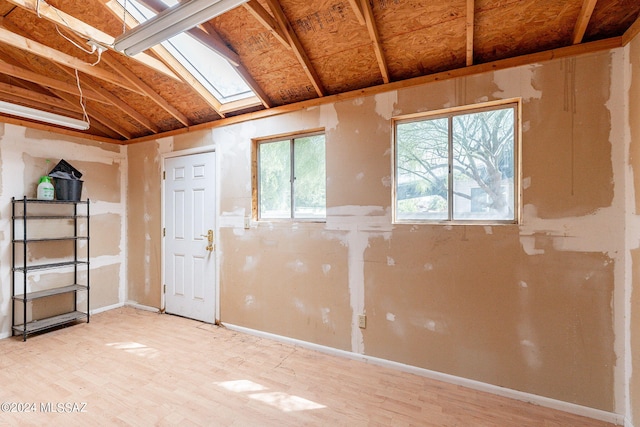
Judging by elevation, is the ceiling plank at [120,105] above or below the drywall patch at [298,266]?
above

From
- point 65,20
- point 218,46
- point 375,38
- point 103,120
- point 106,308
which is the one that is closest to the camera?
point 65,20

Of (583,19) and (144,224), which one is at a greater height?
(583,19)

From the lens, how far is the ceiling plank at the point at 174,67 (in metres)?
2.40

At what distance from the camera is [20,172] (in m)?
3.40

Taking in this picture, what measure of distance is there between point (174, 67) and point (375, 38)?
1977mm

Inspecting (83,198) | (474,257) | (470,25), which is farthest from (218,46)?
(83,198)

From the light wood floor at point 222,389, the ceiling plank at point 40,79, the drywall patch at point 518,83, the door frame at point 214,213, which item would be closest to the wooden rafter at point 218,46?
the door frame at point 214,213

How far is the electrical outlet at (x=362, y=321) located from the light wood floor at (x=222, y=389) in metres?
0.34

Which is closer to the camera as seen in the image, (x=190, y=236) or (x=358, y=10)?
(x=358, y=10)

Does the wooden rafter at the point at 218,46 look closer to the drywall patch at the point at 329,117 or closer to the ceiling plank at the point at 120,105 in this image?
the drywall patch at the point at 329,117

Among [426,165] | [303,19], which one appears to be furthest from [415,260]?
[303,19]

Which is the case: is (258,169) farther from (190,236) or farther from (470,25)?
(470,25)

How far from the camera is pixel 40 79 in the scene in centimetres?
291

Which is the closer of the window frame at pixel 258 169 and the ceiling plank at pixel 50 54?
the ceiling plank at pixel 50 54
